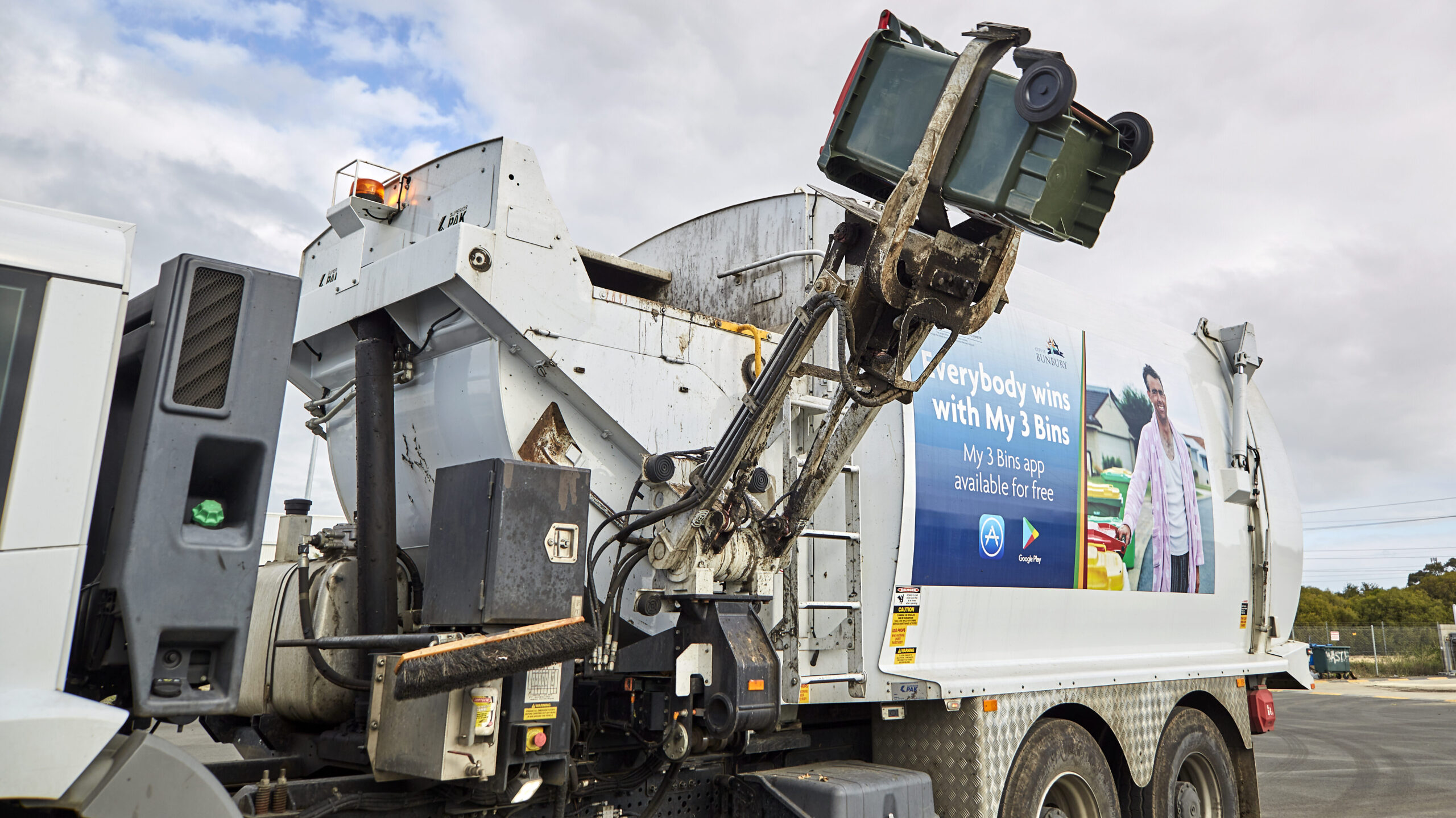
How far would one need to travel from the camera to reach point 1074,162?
3.85 m

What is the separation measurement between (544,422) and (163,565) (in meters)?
1.72

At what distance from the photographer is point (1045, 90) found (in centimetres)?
366

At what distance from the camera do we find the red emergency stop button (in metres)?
→ 3.40

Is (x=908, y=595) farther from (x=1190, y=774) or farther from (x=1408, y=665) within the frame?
(x=1408, y=665)

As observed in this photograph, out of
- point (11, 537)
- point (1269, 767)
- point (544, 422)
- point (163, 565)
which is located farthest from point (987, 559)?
point (1269, 767)

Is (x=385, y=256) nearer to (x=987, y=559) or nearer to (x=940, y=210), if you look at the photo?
(x=940, y=210)

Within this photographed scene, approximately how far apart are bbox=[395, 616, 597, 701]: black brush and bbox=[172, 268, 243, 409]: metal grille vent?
0.95 meters

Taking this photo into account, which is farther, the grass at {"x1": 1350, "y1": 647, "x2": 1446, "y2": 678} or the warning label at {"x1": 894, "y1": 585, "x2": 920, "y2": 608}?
the grass at {"x1": 1350, "y1": 647, "x2": 1446, "y2": 678}

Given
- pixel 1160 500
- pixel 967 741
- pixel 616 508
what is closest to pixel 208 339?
pixel 616 508

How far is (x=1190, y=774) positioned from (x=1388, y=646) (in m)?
35.3

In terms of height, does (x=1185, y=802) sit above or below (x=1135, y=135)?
below

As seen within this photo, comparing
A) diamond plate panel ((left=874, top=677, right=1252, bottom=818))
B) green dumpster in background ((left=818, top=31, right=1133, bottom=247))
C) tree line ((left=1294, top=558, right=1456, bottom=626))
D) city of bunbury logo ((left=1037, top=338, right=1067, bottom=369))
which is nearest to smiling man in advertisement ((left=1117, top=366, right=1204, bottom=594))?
city of bunbury logo ((left=1037, top=338, right=1067, bottom=369))

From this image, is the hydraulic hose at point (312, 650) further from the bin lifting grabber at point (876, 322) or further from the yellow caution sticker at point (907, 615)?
the yellow caution sticker at point (907, 615)

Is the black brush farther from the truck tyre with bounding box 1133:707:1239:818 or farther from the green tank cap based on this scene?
the truck tyre with bounding box 1133:707:1239:818
